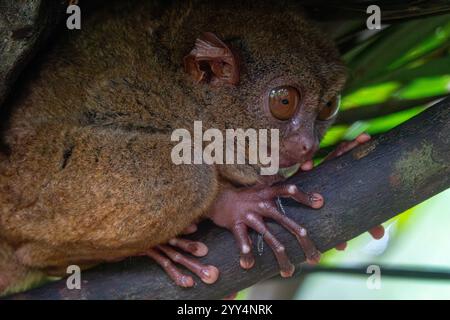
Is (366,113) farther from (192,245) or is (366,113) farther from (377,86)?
(192,245)

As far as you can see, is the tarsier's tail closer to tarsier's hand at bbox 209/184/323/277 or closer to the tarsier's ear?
tarsier's hand at bbox 209/184/323/277

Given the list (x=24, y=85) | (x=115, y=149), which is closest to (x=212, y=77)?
(x=115, y=149)

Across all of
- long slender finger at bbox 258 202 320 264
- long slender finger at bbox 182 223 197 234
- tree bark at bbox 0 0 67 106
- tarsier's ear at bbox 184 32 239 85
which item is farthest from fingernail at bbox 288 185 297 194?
tree bark at bbox 0 0 67 106

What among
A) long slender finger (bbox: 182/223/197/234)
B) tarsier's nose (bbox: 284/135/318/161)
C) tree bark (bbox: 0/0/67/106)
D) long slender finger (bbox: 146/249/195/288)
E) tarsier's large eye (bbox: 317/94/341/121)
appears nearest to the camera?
tree bark (bbox: 0/0/67/106)

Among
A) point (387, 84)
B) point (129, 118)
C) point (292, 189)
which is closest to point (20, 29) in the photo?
point (129, 118)

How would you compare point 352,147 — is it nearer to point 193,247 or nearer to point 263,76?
point 263,76

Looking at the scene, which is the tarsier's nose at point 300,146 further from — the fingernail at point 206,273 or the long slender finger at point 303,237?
the fingernail at point 206,273
